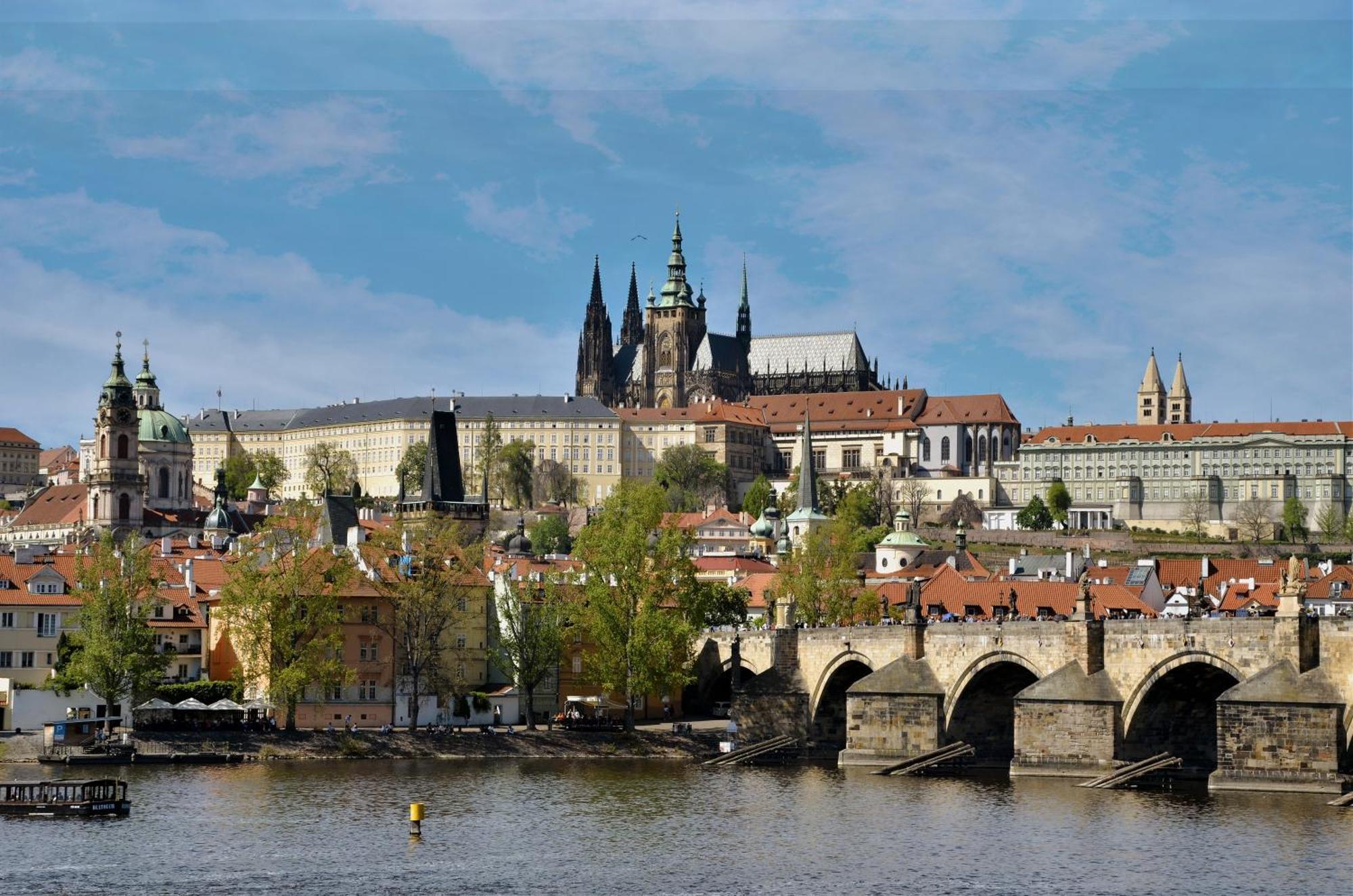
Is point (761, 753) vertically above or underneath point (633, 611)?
underneath

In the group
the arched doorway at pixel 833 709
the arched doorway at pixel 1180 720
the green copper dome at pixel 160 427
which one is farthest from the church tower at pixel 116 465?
the arched doorway at pixel 1180 720

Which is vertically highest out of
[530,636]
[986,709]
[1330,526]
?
[1330,526]

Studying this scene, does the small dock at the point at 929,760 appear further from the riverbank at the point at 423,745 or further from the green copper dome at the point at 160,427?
the green copper dome at the point at 160,427

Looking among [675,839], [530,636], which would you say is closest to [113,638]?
[530,636]

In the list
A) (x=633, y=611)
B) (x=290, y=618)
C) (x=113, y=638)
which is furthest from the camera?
(x=633, y=611)

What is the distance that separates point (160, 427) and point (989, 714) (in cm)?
12132

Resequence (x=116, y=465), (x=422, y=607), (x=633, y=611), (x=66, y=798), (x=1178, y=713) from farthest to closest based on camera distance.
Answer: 1. (x=116, y=465)
2. (x=633, y=611)
3. (x=422, y=607)
4. (x=1178, y=713)
5. (x=66, y=798)

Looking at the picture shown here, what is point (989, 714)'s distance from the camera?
234 feet

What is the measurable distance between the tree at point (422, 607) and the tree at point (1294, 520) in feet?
386

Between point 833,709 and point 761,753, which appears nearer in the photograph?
point 761,753

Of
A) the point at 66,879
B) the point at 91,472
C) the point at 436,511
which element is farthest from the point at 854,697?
the point at 91,472

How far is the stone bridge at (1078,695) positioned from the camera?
190 ft

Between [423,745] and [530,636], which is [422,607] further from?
[423,745]

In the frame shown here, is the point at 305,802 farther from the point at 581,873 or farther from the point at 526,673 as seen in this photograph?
the point at 526,673
